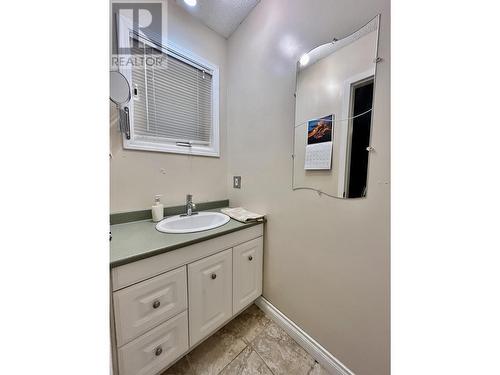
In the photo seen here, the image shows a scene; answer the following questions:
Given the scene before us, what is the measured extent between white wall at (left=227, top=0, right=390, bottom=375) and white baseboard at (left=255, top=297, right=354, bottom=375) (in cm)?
4

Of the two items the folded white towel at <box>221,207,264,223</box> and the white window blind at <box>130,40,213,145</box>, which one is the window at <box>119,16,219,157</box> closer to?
the white window blind at <box>130,40,213,145</box>

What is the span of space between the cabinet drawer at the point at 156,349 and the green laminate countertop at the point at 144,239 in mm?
396

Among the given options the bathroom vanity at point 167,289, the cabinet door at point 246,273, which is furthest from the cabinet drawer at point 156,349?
the cabinet door at point 246,273

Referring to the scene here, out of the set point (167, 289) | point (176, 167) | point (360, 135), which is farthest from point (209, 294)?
point (360, 135)

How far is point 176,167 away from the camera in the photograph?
137 cm

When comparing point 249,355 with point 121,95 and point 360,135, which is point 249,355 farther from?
point 121,95

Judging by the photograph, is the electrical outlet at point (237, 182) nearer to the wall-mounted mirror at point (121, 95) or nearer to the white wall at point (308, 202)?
the white wall at point (308, 202)

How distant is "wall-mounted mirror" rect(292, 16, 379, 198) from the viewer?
77 centimetres

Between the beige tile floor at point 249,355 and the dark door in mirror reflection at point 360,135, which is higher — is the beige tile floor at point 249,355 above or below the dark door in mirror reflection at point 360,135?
below

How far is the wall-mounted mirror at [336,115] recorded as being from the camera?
77 cm

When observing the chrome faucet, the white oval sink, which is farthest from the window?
the white oval sink
